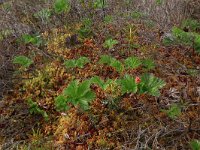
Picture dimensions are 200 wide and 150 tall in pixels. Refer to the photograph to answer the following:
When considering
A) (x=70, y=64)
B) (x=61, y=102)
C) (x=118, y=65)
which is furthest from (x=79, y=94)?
(x=70, y=64)

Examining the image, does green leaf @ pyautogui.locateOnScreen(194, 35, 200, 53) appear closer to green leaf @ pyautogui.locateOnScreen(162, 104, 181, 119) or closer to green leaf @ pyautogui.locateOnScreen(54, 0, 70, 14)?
green leaf @ pyautogui.locateOnScreen(162, 104, 181, 119)

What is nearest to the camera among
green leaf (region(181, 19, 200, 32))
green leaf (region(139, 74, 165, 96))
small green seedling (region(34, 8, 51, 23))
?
green leaf (region(139, 74, 165, 96))

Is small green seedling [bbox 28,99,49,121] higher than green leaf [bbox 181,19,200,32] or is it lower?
lower

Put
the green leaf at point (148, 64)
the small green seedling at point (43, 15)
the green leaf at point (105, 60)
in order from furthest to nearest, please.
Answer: the small green seedling at point (43, 15)
the green leaf at point (105, 60)
the green leaf at point (148, 64)

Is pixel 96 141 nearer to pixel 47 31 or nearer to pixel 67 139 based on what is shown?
pixel 67 139

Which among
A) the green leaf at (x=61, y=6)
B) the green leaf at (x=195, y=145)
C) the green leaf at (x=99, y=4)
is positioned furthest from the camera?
the green leaf at (x=99, y=4)

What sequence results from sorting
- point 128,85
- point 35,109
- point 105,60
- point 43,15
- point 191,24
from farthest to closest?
1. point 43,15
2. point 191,24
3. point 105,60
4. point 35,109
5. point 128,85

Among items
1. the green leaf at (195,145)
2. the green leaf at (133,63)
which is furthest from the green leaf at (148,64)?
the green leaf at (195,145)


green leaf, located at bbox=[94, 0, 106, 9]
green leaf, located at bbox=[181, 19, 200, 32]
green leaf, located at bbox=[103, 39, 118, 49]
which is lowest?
green leaf, located at bbox=[103, 39, 118, 49]

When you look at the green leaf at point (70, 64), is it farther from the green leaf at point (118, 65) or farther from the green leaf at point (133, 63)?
the green leaf at point (133, 63)

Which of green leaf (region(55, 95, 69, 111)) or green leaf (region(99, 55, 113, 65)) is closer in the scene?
green leaf (region(55, 95, 69, 111))

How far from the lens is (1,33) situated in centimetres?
532

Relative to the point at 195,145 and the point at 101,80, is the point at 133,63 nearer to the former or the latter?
the point at 101,80

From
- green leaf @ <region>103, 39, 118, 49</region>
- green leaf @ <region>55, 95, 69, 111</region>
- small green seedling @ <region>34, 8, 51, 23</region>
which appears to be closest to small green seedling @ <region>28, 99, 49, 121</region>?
green leaf @ <region>55, 95, 69, 111</region>
